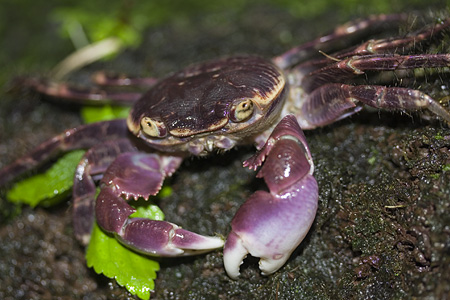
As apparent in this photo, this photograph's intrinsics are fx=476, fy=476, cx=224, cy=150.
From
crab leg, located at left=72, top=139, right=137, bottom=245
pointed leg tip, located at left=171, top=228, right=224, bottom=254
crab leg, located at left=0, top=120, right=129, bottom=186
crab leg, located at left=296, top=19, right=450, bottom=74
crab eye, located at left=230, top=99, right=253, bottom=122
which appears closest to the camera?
pointed leg tip, located at left=171, top=228, right=224, bottom=254

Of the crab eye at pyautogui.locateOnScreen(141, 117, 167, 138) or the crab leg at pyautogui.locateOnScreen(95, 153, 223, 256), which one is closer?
the crab leg at pyautogui.locateOnScreen(95, 153, 223, 256)

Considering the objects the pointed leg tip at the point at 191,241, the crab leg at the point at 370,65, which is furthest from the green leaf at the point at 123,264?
the crab leg at the point at 370,65

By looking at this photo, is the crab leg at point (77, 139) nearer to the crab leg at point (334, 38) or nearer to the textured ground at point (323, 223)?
the textured ground at point (323, 223)

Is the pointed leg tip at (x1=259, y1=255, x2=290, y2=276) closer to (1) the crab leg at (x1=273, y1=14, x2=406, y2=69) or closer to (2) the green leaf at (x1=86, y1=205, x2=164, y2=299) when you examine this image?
(2) the green leaf at (x1=86, y1=205, x2=164, y2=299)

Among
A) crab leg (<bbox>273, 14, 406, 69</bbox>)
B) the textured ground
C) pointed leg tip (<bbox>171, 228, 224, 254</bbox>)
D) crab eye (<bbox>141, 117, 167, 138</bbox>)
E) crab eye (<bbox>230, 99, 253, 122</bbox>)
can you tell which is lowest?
the textured ground

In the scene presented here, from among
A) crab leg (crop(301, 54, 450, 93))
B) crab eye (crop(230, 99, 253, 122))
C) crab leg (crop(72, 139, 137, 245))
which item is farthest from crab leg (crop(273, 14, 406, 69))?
crab leg (crop(72, 139, 137, 245))

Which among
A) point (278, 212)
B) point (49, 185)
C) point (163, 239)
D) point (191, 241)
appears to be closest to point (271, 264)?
point (278, 212)

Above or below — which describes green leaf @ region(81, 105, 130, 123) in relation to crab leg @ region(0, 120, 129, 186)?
below

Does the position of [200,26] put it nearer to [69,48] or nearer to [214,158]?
[69,48]
